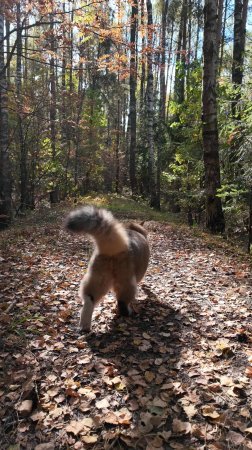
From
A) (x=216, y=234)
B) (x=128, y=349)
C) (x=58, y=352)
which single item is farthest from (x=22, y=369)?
(x=216, y=234)

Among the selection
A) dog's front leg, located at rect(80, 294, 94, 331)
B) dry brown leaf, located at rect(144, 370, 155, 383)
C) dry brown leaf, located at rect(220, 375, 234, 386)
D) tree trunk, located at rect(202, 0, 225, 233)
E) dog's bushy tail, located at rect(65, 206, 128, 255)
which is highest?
tree trunk, located at rect(202, 0, 225, 233)

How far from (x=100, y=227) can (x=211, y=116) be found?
7307 millimetres

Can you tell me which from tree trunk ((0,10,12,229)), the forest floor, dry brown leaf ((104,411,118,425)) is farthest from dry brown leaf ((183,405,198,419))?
tree trunk ((0,10,12,229))

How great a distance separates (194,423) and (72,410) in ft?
3.38

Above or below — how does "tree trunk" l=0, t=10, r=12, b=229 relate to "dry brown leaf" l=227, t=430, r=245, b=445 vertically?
above

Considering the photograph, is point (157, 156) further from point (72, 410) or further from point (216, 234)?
point (72, 410)

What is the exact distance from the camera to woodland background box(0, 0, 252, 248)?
8.71 metres

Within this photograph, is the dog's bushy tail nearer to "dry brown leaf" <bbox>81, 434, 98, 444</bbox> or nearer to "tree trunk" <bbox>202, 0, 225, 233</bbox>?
"dry brown leaf" <bbox>81, 434, 98, 444</bbox>

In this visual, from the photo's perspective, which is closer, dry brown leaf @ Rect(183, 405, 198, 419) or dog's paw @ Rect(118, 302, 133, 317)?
dry brown leaf @ Rect(183, 405, 198, 419)

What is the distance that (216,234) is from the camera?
10.6 metres

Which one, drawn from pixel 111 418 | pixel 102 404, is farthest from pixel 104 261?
pixel 111 418

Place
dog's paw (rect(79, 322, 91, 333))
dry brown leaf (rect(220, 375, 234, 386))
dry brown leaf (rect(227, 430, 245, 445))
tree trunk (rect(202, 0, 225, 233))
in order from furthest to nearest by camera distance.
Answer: tree trunk (rect(202, 0, 225, 233)) → dog's paw (rect(79, 322, 91, 333)) → dry brown leaf (rect(220, 375, 234, 386)) → dry brown leaf (rect(227, 430, 245, 445))

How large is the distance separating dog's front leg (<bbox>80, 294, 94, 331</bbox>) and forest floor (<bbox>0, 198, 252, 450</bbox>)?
5.1 inches

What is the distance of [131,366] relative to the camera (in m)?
3.69
